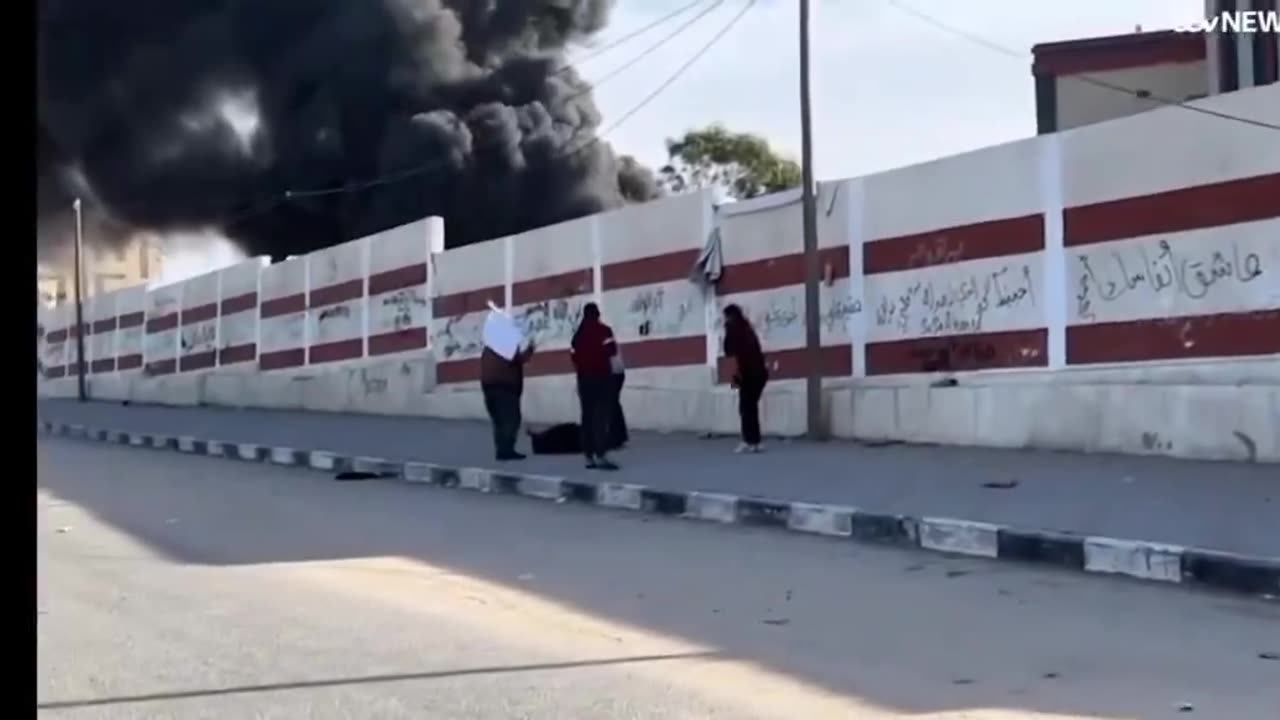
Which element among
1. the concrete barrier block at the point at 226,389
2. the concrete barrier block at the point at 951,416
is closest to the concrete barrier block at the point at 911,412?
the concrete barrier block at the point at 951,416

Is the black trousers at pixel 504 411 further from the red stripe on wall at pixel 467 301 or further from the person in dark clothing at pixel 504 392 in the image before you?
the red stripe on wall at pixel 467 301

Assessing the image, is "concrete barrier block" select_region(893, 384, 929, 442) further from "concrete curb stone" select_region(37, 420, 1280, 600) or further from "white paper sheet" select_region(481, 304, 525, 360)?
"white paper sheet" select_region(481, 304, 525, 360)

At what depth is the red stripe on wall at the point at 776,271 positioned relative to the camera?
50.4 feet

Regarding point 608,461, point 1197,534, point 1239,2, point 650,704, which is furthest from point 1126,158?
point 1239,2

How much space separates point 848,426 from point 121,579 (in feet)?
25.9

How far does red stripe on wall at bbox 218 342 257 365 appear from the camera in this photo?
29438 mm

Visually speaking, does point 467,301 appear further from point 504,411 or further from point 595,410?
point 595,410

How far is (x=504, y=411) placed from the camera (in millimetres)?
15500

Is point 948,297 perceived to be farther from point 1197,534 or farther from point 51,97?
point 51,97

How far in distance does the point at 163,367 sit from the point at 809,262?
74.7 feet

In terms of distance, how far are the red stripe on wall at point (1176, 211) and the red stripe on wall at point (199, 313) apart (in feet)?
71.2

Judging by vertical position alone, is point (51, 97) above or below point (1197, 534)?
above

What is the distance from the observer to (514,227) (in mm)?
43969

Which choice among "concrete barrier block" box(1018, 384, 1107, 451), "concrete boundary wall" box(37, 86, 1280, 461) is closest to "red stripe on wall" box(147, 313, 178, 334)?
"concrete boundary wall" box(37, 86, 1280, 461)
